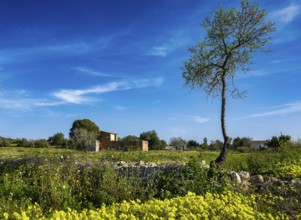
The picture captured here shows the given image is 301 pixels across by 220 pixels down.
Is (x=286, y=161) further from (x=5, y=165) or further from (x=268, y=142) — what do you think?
(x=268, y=142)

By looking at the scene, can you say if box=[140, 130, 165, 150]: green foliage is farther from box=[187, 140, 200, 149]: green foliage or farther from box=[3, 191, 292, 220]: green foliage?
box=[3, 191, 292, 220]: green foliage

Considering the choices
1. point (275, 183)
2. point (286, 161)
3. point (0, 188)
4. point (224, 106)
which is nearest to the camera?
point (0, 188)

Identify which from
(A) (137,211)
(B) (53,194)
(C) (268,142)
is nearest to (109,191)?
(B) (53,194)

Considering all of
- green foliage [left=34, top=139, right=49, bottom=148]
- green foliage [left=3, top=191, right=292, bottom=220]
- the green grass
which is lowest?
green foliage [left=3, top=191, right=292, bottom=220]

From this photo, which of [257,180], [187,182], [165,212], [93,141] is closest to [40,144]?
[93,141]

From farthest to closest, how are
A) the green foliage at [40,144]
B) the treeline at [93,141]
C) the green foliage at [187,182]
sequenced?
1. the green foliage at [40,144]
2. the treeline at [93,141]
3. the green foliage at [187,182]

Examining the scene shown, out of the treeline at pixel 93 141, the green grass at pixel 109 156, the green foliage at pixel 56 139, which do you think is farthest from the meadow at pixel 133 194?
the green foliage at pixel 56 139

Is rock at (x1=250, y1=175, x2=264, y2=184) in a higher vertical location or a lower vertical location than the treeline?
lower

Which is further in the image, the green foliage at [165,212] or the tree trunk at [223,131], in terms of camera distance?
the tree trunk at [223,131]

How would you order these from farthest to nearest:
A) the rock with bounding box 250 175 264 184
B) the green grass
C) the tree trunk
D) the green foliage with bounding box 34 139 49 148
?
the green foliage with bounding box 34 139 49 148 → the tree trunk → the green grass → the rock with bounding box 250 175 264 184

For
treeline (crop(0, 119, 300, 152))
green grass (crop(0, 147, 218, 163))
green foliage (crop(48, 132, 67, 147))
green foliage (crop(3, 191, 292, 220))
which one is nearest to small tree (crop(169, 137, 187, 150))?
treeline (crop(0, 119, 300, 152))

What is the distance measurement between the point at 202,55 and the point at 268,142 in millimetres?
26514

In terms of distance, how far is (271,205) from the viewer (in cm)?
742

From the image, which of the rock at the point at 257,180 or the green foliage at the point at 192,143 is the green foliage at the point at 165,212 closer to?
the rock at the point at 257,180
